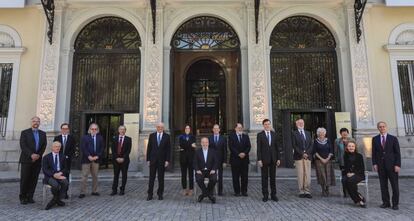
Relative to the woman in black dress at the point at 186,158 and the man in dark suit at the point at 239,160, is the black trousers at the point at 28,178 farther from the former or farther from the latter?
the man in dark suit at the point at 239,160

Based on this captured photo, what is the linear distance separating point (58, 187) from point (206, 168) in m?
2.92

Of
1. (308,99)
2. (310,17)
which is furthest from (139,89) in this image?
(310,17)

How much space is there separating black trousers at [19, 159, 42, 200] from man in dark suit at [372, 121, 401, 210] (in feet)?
23.2

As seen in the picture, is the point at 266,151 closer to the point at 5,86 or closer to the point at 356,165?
the point at 356,165

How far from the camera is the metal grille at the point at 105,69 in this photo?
41.5 ft

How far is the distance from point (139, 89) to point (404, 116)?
9956mm

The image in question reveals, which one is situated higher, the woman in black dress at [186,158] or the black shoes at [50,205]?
the woman in black dress at [186,158]

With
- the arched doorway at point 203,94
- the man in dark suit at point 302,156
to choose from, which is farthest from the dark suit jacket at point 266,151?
the arched doorway at point 203,94

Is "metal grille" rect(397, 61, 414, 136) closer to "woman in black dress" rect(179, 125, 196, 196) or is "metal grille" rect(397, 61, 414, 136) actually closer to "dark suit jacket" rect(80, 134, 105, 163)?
"woman in black dress" rect(179, 125, 196, 196)

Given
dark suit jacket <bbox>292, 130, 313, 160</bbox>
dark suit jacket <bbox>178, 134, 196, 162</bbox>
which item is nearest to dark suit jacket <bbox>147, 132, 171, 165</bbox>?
dark suit jacket <bbox>178, 134, 196, 162</bbox>

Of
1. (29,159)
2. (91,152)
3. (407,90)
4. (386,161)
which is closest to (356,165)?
(386,161)

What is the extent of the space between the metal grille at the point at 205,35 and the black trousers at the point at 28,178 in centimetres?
752

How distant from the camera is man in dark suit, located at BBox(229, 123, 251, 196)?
7.66 meters

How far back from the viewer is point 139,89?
498 inches
